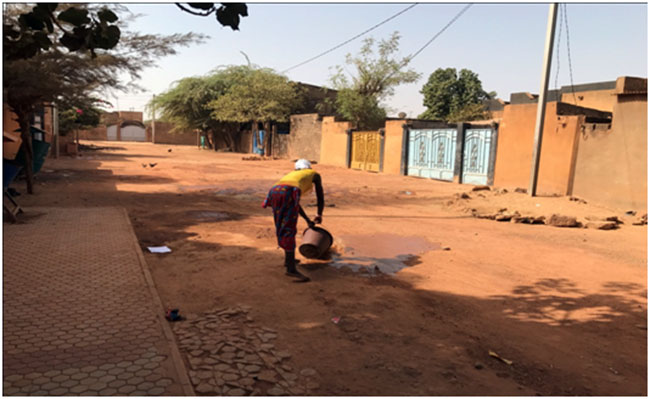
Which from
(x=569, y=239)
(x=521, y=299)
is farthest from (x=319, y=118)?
(x=521, y=299)

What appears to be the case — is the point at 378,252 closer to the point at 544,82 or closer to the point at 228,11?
the point at 228,11

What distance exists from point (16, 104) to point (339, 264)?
9.16 m

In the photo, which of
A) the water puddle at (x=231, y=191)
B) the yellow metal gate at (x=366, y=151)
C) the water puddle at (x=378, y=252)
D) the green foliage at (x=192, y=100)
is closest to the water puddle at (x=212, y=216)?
the water puddle at (x=231, y=191)

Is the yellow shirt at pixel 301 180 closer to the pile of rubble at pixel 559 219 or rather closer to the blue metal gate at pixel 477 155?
the pile of rubble at pixel 559 219

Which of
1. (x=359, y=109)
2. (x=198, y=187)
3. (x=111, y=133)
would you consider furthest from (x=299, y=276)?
(x=111, y=133)

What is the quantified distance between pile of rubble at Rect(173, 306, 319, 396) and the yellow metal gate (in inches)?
717

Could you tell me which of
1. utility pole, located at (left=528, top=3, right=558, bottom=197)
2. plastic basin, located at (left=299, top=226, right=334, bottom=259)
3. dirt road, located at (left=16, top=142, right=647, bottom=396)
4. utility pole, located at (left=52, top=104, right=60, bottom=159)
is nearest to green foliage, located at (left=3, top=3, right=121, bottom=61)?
dirt road, located at (left=16, top=142, right=647, bottom=396)

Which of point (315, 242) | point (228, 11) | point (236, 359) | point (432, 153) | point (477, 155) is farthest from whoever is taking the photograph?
point (432, 153)

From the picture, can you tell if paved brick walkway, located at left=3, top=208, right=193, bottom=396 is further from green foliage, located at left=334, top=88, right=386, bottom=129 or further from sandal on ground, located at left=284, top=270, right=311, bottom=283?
green foliage, located at left=334, top=88, right=386, bottom=129

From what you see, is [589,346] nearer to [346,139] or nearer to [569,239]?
[569,239]

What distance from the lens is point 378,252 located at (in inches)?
254

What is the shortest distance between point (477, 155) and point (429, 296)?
12.2 meters

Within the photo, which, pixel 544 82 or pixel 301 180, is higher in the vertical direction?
pixel 544 82

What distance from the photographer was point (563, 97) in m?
26.1
